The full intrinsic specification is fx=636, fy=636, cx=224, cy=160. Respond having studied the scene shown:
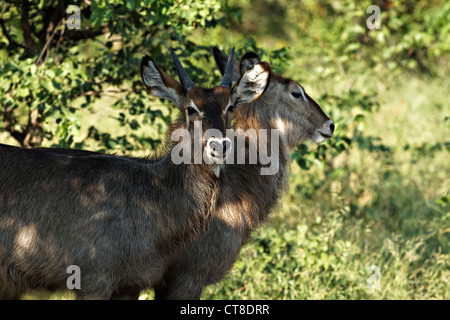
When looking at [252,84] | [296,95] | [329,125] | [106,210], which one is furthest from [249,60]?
[106,210]

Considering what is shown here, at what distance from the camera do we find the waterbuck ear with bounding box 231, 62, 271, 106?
4.32m

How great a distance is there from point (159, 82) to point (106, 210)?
90cm

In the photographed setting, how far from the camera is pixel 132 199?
410 centimetres

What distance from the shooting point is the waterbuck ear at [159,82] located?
4.10m

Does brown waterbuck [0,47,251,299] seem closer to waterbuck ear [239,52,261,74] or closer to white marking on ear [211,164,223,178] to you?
white marking on ear [211,164,223,178]

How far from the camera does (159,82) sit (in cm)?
417

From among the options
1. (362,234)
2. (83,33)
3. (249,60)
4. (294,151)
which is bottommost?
(362,234)

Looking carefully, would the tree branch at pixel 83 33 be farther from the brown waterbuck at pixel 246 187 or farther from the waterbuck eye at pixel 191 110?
the waterbuck eye at pixel 191 110

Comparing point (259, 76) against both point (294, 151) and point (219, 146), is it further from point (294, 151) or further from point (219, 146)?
point (294, 151)

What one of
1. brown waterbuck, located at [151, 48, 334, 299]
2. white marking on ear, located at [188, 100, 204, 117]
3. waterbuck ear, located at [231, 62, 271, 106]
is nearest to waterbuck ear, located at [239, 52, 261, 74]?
brown waterbuck, located at [151, 48, 334, 299]

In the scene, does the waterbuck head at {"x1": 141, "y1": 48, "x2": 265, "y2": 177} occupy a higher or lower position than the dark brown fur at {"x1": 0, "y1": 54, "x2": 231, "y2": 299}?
higher

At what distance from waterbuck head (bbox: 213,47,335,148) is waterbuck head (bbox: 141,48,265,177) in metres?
0.95
